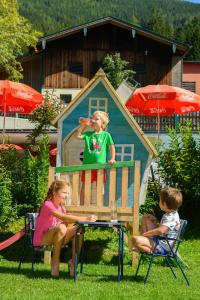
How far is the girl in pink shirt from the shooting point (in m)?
6.93

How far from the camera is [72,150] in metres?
10.0

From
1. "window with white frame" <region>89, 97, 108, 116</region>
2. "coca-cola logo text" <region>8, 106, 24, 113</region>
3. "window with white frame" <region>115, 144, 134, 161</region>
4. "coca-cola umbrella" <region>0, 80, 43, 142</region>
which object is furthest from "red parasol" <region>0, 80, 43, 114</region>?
"window with white frame" <region>115, 144, 134, 161</region>

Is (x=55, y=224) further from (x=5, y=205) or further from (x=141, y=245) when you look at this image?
(x=5, y=205)

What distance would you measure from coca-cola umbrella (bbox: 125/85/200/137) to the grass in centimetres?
777

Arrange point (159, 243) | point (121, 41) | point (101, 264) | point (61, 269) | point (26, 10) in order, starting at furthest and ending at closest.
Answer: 1. point (26, 10)
2. point (121, 41)
3. point (101, 264)
4. point (61, 269)
5. point (159, 243)

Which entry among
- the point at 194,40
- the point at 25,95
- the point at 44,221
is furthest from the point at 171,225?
the point at 194,40

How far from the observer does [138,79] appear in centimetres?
3678

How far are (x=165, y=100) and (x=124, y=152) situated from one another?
23.5 ft

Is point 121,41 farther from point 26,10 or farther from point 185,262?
point 26,10

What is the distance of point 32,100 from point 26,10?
188624 millimetres

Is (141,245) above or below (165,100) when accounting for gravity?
below

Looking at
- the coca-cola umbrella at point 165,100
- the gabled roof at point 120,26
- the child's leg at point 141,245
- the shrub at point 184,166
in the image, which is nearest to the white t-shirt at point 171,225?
the child's leg at point 141,245

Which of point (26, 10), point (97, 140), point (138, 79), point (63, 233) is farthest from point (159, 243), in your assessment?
point (26, 10)

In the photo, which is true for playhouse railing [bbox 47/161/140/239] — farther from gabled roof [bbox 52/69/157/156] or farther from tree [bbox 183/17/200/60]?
tree [bbox 183/17/200/60]
